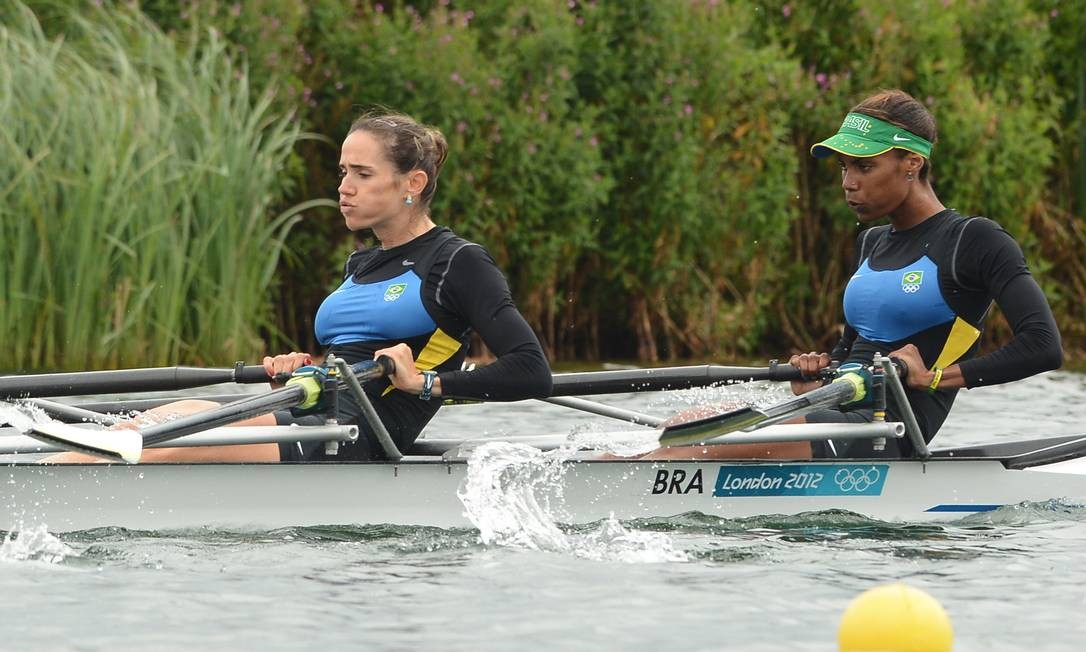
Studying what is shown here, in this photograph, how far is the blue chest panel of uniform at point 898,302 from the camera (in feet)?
A: 24.1

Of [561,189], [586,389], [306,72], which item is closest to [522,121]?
[561,189]

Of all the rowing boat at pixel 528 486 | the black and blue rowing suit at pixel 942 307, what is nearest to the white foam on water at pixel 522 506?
the rowing boat at pixel 528 486

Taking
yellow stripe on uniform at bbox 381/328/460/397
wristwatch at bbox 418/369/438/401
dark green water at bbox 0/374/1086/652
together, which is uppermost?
yellow stripe on uniform at bbox 381/328/460/397

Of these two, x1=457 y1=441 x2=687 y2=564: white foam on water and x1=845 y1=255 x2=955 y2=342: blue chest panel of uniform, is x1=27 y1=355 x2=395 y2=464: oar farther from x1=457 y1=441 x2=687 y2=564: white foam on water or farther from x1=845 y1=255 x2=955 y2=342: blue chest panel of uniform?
x1=845 y1=255 x2=955 y2=342: blue chest panel of uniform

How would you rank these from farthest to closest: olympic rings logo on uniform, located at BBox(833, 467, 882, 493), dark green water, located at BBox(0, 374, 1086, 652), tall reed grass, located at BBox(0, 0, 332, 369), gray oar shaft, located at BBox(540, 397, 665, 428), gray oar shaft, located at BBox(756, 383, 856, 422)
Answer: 1. tall reed grass, located at BBox(0, 0, 332, 369)
2. gray oar shaft, located at BBox(540, 397, 665, 428)
3. olympic rings logo on uniform, located at BBox(833, 467, 882, 493)
4. gray oar shaft, located at BBox(756, 383, 856, 422)
5. dark green water, located at BBox(0, 374, 1086, 652)

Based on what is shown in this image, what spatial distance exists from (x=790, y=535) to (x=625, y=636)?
6.02ft

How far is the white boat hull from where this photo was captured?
6859 millimetres

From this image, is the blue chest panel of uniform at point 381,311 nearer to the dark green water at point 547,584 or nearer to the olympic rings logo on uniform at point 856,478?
the dark green water at point 547,584

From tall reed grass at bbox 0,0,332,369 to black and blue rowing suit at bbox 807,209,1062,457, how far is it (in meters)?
Result: 6.72

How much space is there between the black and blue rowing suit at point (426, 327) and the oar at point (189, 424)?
26 cm

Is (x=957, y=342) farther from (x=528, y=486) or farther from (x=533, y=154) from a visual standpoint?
(x=533, y=154)

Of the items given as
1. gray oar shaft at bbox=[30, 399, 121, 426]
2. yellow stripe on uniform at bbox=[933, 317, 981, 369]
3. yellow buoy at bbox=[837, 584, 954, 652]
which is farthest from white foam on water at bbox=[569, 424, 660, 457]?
yellow buoy at bbox=[837, 584, 954, 652]

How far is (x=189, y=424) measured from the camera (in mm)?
6664

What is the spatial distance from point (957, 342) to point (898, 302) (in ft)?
0.92
